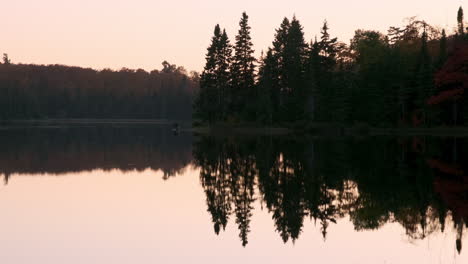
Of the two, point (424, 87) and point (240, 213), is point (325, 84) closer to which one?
point (424, 87)

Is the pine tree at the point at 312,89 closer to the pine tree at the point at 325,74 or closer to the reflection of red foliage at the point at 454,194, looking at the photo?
the pine tree at the point at 325,74

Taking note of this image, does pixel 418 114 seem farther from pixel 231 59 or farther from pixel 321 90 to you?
pixel 231 59

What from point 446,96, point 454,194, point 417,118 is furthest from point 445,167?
point 417,118

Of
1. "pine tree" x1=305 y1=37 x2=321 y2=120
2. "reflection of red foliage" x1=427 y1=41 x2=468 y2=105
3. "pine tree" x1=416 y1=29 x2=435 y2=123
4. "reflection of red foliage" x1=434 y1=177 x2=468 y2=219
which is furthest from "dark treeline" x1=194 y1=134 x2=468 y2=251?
"pine tree" x1=305 y1=37 x2=321 y2=120

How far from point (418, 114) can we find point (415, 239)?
64.1 metres

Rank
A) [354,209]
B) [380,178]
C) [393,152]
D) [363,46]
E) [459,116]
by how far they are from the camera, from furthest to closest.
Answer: [363,46]
[459,116]
[393,152]
[380,178]
[354,209]

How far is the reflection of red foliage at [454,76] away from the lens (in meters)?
69.4

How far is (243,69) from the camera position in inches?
3543

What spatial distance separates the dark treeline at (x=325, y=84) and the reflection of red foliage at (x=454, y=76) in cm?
11

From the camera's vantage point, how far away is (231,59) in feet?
296

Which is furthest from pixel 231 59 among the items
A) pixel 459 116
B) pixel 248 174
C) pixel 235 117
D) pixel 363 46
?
pixel 248 174

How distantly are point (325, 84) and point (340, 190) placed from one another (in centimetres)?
5970

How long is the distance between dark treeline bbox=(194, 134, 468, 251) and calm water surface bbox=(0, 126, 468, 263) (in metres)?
0.05

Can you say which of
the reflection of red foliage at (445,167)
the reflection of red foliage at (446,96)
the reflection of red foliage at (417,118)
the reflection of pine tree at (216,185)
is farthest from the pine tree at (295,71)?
the reflection of red foliage at (445,167)
